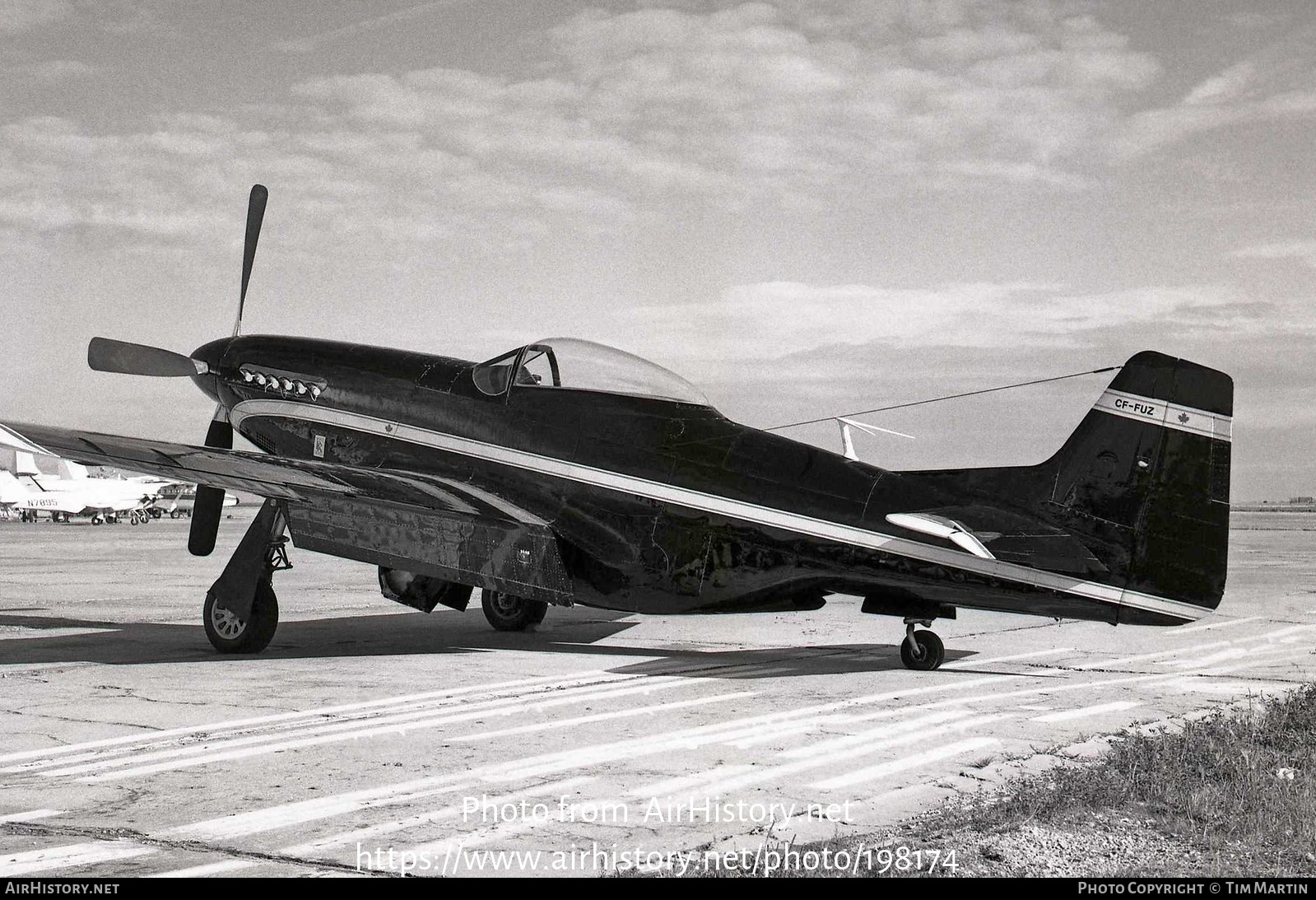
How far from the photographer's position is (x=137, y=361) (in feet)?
43.6

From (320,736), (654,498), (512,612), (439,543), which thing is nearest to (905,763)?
(320,736)

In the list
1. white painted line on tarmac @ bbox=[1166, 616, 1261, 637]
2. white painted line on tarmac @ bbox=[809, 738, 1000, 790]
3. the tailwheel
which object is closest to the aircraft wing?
the tailwheel

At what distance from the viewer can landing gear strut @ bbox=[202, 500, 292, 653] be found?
441 inches

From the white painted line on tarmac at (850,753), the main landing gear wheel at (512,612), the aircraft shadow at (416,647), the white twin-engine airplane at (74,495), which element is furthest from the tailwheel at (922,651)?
the white twin-engine airplane at (74,495)

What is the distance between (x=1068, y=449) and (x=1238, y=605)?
9.21 m

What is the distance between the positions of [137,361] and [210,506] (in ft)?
6.33

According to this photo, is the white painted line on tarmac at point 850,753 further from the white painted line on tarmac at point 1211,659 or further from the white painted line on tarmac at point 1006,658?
the white painted line on tarmac at point 1211,659

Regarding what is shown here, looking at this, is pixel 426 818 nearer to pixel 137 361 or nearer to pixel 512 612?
pixel 512 612

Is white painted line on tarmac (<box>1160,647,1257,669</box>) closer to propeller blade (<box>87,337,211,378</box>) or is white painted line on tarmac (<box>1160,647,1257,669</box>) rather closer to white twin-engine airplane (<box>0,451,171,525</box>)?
propeller blade (<box>87,337,211,378</box>)

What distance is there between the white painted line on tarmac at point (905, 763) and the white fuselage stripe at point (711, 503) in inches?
96.6

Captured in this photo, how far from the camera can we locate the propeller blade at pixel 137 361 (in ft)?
43.4

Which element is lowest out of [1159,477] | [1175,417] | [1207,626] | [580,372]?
[1207,626]

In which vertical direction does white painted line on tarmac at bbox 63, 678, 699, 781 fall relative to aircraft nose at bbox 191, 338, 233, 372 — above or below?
below

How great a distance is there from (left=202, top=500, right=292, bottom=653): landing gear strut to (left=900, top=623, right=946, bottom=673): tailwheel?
589 cm
